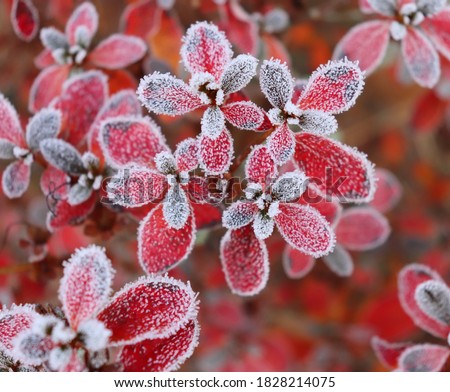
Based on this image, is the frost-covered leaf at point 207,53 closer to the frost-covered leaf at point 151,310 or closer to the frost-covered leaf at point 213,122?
the frost-covered leaf at point 213,122

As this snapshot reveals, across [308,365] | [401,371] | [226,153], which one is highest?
[226,153]

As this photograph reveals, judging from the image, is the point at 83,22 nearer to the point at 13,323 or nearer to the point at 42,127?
the point at 42,127

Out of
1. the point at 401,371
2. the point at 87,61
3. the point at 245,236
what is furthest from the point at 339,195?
the point at 87,61

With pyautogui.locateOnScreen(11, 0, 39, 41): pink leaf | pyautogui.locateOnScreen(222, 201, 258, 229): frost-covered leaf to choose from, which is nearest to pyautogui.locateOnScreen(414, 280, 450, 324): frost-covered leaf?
pyautogui.locateOnScreen(222, 201, 258, 229): frost-covered leaf

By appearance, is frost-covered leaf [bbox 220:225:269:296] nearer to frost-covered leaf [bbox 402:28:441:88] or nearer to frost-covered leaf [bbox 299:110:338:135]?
frost-covered leaf [bbox 299:110:338:135]

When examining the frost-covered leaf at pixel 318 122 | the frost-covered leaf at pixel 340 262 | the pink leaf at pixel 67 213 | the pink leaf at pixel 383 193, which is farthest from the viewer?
the pink leaf at pixel 383 193

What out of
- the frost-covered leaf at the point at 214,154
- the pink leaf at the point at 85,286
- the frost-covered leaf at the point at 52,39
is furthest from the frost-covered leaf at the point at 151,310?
the frost-covered leaf at the point at 52,39

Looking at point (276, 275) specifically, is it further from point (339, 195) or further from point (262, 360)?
point (339, 195)
